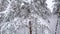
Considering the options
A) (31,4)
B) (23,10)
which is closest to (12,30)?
(23,10)

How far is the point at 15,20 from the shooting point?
1486 millimetres

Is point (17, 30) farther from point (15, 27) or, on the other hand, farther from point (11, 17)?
point (11, 17)

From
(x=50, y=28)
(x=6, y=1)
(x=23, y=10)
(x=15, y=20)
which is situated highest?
(x=6, y=1)

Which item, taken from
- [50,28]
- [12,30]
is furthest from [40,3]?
[12,30]

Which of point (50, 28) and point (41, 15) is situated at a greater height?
point (41, 15)

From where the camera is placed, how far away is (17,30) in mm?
1496

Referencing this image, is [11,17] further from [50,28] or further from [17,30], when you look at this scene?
[50,28]

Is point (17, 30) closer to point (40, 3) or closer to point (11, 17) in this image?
point (11, 17)

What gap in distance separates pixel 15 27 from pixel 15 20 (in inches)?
3.1

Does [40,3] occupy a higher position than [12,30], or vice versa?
[40,3]

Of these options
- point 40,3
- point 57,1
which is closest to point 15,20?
point 40,3

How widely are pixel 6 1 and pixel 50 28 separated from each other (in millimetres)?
577

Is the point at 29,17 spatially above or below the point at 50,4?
below

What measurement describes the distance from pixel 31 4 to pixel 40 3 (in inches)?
4.0
